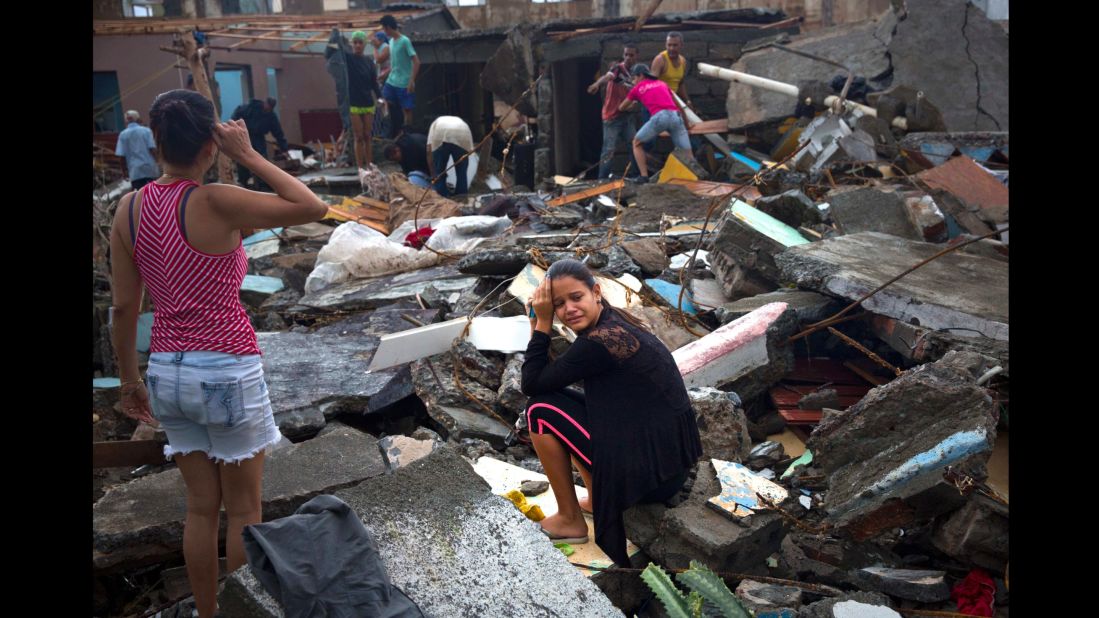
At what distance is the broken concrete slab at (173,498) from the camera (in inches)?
137

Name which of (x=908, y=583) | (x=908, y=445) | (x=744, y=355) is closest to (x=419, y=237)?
(x=744, y=355)

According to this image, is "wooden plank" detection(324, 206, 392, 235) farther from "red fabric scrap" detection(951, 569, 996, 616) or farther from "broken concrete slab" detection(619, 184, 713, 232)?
"red fabric scrap" detection(951, 569, 996, 616)

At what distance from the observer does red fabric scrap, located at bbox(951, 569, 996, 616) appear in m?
3.10

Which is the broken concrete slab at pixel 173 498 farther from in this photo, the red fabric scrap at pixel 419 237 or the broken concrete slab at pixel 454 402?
the red fabric scrap at pixel 419 237

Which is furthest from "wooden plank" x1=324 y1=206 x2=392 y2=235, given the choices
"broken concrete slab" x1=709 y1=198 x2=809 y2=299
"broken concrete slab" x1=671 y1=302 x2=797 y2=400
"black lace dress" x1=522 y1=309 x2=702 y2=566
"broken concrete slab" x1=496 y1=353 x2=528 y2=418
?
"black lace dress" x1=522 y1=309 x2=702 y2=566

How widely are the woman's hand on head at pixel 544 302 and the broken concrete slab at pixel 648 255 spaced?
3.00 m

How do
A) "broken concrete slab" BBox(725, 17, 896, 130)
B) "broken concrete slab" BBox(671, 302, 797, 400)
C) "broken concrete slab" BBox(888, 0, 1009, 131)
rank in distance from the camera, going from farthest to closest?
"broken concrete slab" BBox(725, 17, 896, 130)
"broken concrete slab" BBox(888, 0, 1009, 131)
"broken concrete slab" BBox(671, 302, 797, 400)

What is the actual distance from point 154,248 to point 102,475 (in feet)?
9.27

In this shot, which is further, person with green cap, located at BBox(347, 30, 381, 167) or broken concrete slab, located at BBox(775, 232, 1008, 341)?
person with green cap, located at BBox(347, 30, 381, 167)

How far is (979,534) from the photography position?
3215 mm

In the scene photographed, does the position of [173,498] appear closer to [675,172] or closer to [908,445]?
[908,445]

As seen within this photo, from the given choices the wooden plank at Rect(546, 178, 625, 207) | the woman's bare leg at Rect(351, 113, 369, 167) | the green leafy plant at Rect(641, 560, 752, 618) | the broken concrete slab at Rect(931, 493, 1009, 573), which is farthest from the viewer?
the woman's bare leg at Rect(351, 113, 369, 167)

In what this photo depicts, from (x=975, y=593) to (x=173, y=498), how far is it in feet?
10.6

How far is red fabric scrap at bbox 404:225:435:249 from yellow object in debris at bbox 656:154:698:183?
9.64 feet
